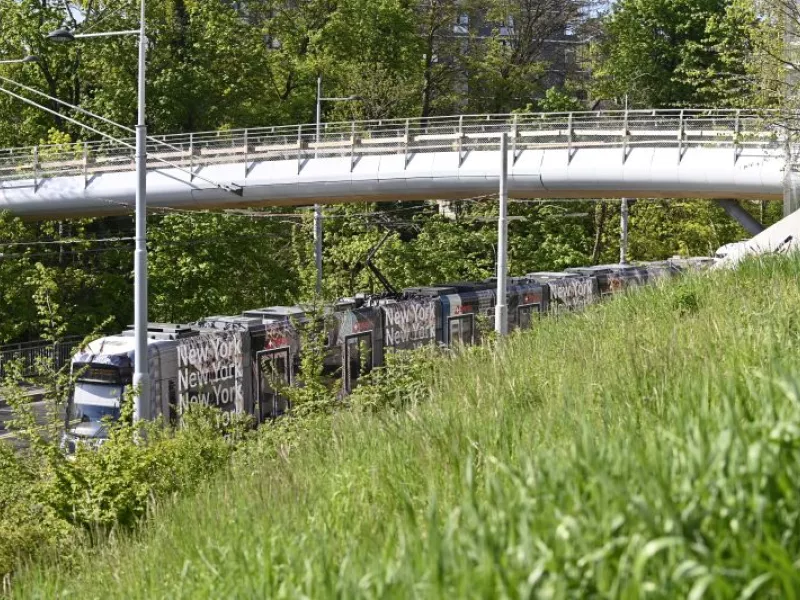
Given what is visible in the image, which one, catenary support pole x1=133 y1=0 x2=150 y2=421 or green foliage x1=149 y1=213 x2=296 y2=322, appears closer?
catenary support pole x1=133 y1=0 x2=150 y2=421

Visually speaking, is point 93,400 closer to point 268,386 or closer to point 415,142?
point 268,386

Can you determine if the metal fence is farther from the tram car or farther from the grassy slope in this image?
the grassy slope

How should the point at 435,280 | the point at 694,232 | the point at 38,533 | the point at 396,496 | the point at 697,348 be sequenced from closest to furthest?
1. the point at 396,496
2. the point at 697,348
3. the point at 38,533
4. the point at 435,280
5. the point at 694,232

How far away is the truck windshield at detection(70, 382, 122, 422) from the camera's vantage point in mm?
20891

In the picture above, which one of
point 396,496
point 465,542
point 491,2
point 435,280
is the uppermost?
point 491,2

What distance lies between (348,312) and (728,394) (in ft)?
67.8

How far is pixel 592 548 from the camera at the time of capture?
3.38m

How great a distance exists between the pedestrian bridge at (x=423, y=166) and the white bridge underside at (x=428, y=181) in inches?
1.2

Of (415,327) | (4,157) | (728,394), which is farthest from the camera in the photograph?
(4,157)

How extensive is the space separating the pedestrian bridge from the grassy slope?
25.9 m

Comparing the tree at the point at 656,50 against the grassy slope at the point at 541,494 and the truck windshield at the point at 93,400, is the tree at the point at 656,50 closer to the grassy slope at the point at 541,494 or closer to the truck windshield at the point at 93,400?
the truck windshield at the point at 93,400

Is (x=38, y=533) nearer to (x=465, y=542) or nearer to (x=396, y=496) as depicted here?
(x=396, y=496)

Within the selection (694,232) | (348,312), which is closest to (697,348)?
(348,312)

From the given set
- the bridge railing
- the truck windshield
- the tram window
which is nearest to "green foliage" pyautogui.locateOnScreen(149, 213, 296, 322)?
the bridge railing
